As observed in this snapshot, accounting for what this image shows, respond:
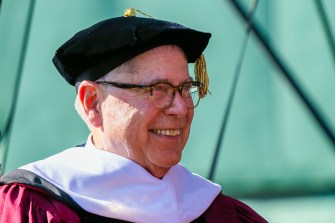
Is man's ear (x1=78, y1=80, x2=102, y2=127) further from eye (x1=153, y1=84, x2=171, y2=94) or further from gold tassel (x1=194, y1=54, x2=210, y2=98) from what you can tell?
gold tassel (x1=194, y1=54, x2=210, y2=98)

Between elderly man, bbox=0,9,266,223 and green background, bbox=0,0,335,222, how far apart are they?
3.05 ft

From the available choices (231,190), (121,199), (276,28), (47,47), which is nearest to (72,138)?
(47,47)

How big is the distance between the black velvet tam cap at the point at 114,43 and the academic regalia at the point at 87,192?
0.81 ft

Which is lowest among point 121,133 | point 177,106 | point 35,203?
point 35,203

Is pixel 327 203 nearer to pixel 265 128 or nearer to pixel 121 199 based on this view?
pixel 265 128

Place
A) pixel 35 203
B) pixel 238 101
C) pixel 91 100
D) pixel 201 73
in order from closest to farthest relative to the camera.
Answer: pixel 35 203 → pixel 91 100 → pixel 201 73 → pixel 238 101

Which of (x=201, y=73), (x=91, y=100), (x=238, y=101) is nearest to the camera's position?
(x=91, y=100)

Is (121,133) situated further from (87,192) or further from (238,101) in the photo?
(238,101)

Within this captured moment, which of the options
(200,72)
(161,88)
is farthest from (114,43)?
(200,72)

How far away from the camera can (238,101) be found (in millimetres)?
3588

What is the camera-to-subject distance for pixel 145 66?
100.0 inches

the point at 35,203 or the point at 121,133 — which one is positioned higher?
the point at 121,133

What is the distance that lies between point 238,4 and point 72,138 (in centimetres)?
93

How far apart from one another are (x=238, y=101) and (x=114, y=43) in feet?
3.81
